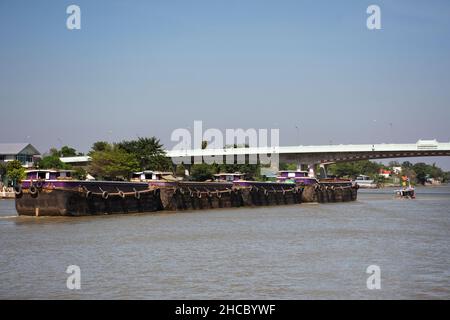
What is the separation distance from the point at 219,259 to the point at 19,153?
107 m

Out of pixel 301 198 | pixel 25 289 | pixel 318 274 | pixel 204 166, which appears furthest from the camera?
pixel 204 166

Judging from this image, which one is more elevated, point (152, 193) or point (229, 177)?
point (229, 177)

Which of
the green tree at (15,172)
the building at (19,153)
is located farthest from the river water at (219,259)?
the building at (19,153)

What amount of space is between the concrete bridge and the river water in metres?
64.6

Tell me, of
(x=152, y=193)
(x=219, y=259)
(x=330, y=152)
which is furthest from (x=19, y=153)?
(x=219, y=259)

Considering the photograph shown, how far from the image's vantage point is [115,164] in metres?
99.1

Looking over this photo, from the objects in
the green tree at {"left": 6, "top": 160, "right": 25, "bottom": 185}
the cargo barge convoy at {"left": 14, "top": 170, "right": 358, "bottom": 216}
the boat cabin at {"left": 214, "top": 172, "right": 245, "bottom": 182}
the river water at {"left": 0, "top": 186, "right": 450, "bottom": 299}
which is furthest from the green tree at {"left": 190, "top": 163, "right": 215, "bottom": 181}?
the river water at {"left": 0, "top": 186, "right": 450, "bottom": 299}

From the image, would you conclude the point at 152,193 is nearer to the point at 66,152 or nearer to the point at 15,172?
the point at 15,172

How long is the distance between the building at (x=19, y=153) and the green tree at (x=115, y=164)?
3063 cm

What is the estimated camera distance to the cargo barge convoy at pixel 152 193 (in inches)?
2044
